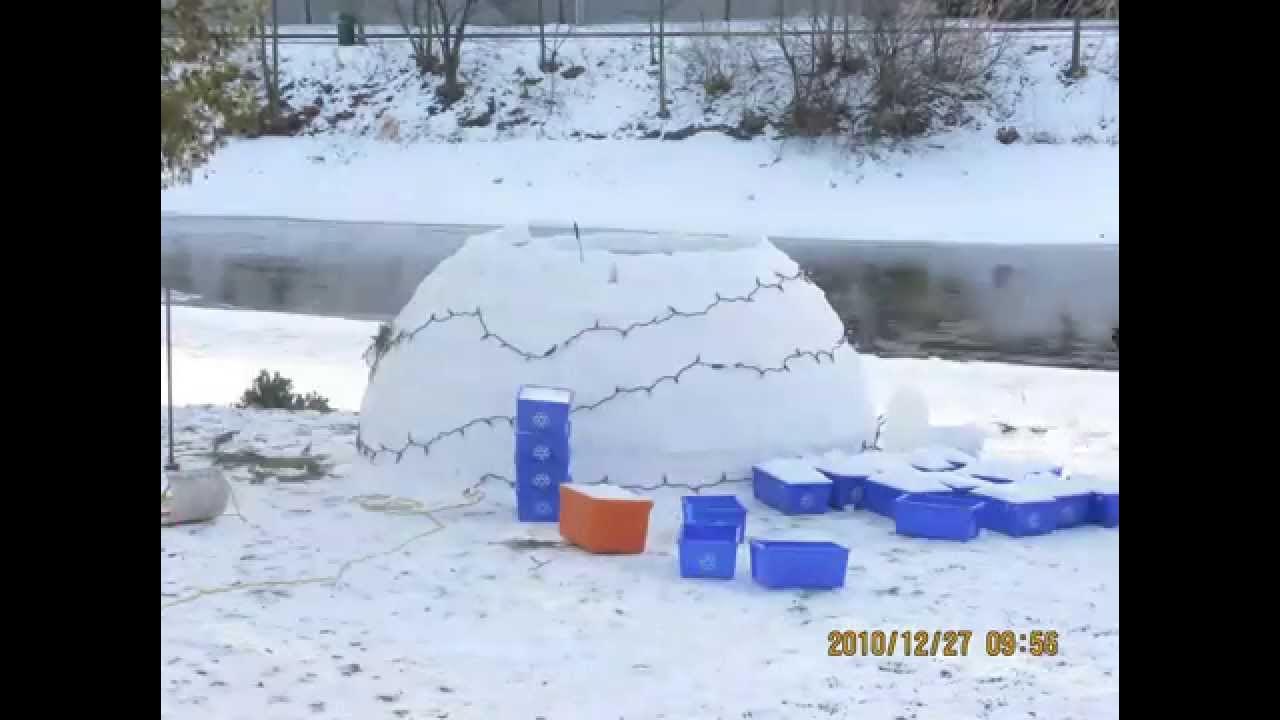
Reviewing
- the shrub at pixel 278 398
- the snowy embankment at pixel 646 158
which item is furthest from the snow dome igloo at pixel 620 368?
the snowy embankment at pixel 646 158

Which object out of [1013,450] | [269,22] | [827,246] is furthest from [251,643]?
[269,22]

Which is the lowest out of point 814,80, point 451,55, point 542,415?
point 542,415

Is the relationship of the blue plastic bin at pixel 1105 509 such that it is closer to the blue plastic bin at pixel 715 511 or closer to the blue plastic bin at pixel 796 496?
the blue plastic bin at pixel 796 496

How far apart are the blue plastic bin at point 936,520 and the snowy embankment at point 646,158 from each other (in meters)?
12.9

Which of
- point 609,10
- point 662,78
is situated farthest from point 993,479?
point 609,10

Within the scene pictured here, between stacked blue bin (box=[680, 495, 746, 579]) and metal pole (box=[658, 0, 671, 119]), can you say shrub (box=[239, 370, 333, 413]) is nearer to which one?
stacked blue bin (box=[680, 495, 746, 579])

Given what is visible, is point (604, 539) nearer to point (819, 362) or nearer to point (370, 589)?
point (370, 589)

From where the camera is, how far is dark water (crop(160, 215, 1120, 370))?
37.2 ft

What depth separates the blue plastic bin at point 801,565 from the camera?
510 centimetres

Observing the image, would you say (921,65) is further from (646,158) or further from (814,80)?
(646,158)

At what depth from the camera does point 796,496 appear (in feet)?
19.8

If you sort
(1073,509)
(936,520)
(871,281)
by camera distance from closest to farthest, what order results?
(936,520), (1073,509), (871,281)

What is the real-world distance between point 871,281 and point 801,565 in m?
10.0
